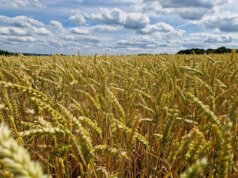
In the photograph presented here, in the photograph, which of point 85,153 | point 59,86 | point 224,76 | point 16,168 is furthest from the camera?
point 224,76

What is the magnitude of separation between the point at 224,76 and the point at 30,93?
94.3 inches

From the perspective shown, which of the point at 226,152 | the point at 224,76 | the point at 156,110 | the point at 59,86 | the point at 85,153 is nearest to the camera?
the point at 226,152

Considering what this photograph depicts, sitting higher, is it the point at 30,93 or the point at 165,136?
the point at 30,93

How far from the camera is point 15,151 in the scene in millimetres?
329

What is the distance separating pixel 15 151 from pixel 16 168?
24 millimetres

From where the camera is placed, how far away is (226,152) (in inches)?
28.1

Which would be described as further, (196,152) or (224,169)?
(196,152)

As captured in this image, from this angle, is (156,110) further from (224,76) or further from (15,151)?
(224,76)

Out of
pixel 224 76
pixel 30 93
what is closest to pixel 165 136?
pixel 30 93

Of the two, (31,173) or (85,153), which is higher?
(31,173)

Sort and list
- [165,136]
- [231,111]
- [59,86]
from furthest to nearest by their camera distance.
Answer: [59,86] → [231,111] → [165,136]

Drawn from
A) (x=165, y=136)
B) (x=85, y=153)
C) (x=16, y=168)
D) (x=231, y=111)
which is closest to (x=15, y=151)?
(x=16, y=168)

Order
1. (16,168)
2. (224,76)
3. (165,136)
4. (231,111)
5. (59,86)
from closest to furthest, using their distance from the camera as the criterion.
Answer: (16,168)
(165,136)
(231,111)
(59,86)
(224,76)

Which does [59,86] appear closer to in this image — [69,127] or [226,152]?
[69,127]
